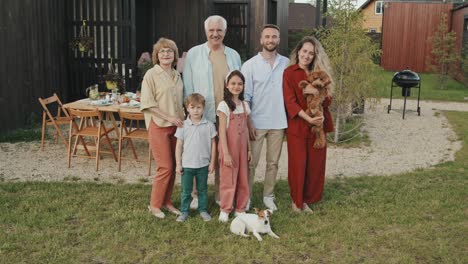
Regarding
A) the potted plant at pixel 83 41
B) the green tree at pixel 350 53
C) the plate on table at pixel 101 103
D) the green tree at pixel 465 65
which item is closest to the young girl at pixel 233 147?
the plate on table at pixel 101 103

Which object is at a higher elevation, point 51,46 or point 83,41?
point 83,41

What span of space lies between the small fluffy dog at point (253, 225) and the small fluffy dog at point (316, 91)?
105 cm

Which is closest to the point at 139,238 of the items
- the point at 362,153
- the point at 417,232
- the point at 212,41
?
the point at 212,41

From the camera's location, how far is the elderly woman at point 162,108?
184 inches

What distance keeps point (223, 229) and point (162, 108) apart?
122cm

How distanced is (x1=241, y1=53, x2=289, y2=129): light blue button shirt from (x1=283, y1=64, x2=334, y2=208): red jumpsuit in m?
0.08

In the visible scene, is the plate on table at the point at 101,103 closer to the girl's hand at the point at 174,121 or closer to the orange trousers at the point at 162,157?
the orange trousers at the point at 162,157

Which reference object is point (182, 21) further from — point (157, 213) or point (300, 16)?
point (300, 16)

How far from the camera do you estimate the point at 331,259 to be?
410 centimetres

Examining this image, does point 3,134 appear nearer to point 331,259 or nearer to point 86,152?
point 86,152

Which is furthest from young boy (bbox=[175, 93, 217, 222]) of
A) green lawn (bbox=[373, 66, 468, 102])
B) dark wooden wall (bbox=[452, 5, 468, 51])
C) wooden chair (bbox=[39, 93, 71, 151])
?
dark wooden wall (bbox=[452, 5, 468, 51])

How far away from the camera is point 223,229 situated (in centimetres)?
461

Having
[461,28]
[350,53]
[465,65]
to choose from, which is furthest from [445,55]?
[350,53]

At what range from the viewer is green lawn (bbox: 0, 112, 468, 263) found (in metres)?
4.12
